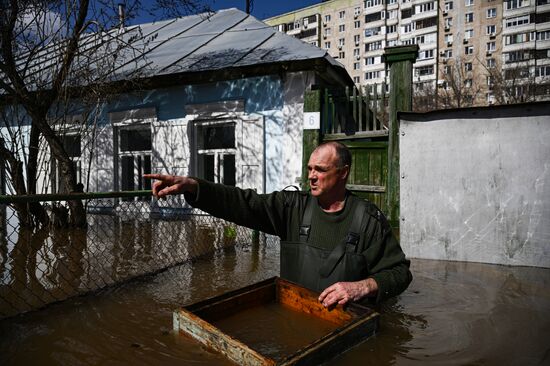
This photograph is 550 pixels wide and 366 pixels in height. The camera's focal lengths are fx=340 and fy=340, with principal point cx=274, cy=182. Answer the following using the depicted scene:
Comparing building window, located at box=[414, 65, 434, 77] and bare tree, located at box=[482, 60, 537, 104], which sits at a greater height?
building window, located at box=[414, 65, 434, 77]

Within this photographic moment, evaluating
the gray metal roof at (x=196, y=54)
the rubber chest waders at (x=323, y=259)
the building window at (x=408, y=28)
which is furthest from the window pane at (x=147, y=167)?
the building window at (x=408, y=28)

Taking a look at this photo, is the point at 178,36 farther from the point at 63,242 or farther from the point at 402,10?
the point at 402,10

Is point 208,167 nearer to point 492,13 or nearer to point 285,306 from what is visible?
Result: point 285,306

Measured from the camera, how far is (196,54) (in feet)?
29.3

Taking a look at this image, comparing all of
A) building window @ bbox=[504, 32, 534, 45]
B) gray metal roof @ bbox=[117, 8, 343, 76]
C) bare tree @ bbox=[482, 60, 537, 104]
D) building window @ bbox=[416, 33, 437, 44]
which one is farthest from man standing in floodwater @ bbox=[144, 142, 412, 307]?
building window @ bbox=[416, 33, 437, 44]

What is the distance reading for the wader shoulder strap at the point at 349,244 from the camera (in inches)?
87.4

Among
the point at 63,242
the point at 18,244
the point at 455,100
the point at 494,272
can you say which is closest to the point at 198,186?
the point at 494,272

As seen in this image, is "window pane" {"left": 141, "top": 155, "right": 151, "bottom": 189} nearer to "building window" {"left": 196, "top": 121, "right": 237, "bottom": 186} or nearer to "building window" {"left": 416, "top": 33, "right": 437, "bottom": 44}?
"building window" {"left": 196, "top": 121, "right": 237, "bottom": 186}

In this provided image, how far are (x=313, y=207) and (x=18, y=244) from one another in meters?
5.63

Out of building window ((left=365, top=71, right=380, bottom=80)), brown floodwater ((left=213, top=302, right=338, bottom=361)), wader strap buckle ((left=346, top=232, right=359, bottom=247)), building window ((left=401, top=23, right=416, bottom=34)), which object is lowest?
brown floodwater ((left=213, top=302, right=338, bottom=361))

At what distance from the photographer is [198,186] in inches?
87.8

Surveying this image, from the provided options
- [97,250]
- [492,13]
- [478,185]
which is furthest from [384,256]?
[492,13]

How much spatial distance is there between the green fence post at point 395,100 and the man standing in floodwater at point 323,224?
3.62m

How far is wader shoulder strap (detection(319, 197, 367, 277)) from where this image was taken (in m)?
2.22
